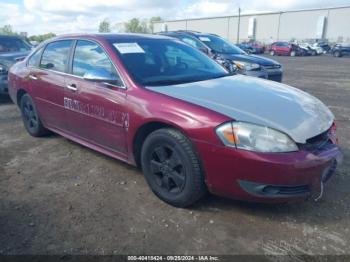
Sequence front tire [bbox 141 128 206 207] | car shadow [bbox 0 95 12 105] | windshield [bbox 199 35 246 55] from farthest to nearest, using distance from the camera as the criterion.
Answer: windshield [bbox 199 35 246 55] → car shadow [bbox 0 95 12 105] → front tire [bbox 141 128 206 207]

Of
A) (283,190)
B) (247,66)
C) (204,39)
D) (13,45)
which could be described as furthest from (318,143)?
(13,45)

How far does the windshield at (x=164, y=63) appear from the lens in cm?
338

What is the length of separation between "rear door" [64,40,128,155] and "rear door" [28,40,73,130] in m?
0.19

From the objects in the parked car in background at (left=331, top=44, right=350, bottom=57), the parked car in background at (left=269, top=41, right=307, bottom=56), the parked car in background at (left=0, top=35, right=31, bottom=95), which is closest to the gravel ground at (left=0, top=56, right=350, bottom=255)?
the parked car in background at (left=0, top=35, right=31, bottom=95)

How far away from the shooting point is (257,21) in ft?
211

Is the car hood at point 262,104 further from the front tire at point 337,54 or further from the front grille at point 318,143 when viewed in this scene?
the front tire at point 337,54

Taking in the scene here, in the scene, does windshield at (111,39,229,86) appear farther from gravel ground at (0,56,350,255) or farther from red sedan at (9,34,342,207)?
gravel ground at (0,56,350,255)

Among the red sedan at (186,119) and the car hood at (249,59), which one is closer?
the red sedan at (186,119)

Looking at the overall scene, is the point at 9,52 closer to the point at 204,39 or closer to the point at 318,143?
the point at 204,39

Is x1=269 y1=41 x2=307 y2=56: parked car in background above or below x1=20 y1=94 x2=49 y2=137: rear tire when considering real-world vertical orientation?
below

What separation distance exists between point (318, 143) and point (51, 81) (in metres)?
3.26

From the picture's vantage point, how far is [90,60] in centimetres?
373

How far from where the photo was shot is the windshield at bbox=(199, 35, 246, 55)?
8.67 meters

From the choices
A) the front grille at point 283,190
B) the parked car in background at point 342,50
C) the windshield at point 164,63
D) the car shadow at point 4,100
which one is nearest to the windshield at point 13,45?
the car shadow at point 4,100
